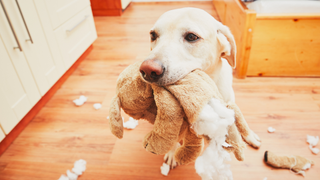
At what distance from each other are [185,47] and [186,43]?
0.08 feet

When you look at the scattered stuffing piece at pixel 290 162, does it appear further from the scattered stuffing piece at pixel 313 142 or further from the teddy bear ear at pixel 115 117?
the teddy bear ear at pixel 115 117

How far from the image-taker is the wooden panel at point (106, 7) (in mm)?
3858

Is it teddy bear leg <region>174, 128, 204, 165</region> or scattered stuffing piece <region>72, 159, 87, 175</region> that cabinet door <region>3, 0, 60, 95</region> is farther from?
teddy bear leg <region>174, 128, 204, 165</region>

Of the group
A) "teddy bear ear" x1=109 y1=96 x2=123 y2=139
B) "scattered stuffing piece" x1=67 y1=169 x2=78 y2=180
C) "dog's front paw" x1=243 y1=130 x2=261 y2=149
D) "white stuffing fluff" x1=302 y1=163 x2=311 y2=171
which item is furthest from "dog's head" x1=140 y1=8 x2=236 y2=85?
"scattered stuffing piece" x1=67 y1=169 x2=78 y2=180

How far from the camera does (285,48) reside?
1924 millimetres

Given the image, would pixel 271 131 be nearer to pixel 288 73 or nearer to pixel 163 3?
pixel 288 73

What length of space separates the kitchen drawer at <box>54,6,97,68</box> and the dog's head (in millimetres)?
1323

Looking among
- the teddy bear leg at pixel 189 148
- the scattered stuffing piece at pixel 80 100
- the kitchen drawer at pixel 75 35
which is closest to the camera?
the teddy bear leg at pixel 189 148

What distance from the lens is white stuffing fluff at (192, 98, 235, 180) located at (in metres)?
0.70

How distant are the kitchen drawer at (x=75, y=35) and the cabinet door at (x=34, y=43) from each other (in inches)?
8.5

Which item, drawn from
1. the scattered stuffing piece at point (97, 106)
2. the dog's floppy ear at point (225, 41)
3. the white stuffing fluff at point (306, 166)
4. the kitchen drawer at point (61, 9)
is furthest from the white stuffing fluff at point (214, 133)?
the kitchen drawer at point (61, 9)

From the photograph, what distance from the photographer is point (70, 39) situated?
2.22 metres

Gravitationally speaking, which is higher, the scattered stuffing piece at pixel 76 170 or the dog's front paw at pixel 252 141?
the dog's front paw at pixel 252 141

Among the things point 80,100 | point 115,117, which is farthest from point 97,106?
point 115,117
